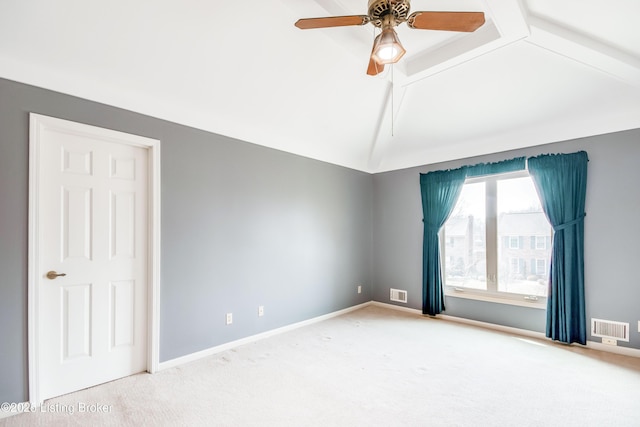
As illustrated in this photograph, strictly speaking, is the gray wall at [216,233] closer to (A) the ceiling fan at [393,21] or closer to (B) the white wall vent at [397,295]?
(B) the white wall vent at [397,295]

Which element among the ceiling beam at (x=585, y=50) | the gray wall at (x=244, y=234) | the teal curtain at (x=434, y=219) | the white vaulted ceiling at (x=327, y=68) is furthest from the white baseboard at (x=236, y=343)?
the ceiling beam at (x=585, y=50)

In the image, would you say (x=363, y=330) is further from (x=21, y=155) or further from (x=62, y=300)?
(x=21, y=155)

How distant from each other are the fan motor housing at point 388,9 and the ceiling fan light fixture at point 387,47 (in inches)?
3.1

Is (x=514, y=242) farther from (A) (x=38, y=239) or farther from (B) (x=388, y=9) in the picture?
(A) (x=38, y=239)

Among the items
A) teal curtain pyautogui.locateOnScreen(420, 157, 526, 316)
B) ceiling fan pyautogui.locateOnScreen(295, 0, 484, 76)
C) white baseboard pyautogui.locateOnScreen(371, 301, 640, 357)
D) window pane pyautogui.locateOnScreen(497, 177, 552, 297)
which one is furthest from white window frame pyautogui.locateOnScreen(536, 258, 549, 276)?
ceiling fan pyautogui.locateOnScreen(295, 0, 484, 76)

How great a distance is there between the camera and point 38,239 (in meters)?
2.25

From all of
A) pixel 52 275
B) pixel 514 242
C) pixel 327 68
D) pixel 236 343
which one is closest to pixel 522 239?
pixel 514 242

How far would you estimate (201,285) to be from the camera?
123 inches

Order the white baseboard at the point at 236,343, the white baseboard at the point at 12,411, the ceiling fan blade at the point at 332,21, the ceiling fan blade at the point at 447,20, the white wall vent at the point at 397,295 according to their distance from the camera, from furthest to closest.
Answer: the white wall vent at the point at 397,295
the white baseboard at the point at 236,343
the white baseboard at the point at 12,411
the ceiling fan blade at the point at 332,21
the ceiling fan blade at the point at 447,20

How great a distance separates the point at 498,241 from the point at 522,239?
11.0 inches

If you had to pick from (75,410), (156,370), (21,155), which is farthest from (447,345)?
(21,155)

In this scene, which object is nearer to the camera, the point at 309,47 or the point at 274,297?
the point at 309,47

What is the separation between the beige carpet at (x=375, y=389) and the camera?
6.94 ft

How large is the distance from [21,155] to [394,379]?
3489mm
